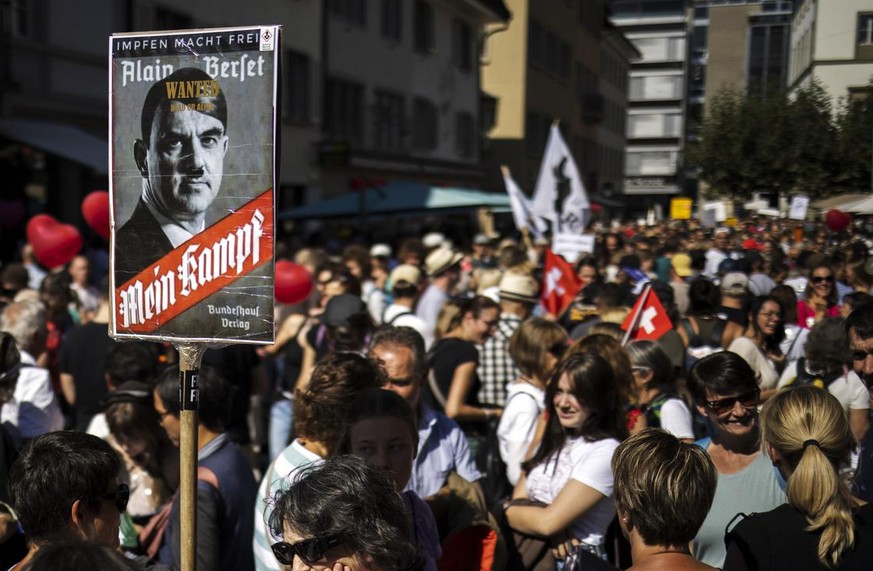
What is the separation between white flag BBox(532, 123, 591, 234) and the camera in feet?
41.3

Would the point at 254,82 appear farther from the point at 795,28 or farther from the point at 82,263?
the point at 82,263

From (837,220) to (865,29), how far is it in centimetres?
181

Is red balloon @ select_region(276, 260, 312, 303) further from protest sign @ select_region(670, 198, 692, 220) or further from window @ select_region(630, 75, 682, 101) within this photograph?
window @ select_region(630, 75, 682, 101)

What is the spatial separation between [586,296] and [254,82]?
6137 mm

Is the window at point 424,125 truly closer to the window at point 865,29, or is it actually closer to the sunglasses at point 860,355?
the window at point 865,29

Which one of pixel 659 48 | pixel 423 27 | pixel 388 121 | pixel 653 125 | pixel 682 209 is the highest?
pixel 659 48

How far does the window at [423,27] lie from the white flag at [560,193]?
64.6 feet

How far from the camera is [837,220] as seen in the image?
24.1 feet

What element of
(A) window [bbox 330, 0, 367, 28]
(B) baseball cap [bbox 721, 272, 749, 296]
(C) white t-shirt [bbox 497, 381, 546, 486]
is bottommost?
(C) white t-shirt [bbox 497, 381, 546, 486]

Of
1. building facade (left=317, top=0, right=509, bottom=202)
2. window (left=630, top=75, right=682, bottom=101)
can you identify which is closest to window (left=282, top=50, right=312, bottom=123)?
building facade (left=317, top=0, right=509, bottom=202)

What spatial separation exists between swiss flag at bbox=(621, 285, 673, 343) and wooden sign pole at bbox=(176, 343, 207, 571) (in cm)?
379

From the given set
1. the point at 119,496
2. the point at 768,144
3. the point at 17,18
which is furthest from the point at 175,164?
the point at 17,18

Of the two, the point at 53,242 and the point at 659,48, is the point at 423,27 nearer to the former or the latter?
the point at 53,242

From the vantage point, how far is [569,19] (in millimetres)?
49594
